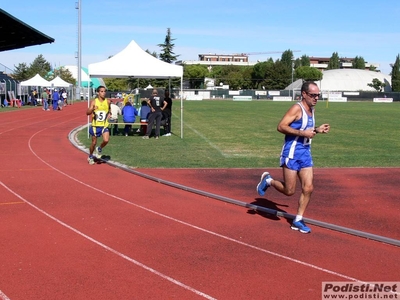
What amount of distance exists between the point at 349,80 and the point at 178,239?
473 ft

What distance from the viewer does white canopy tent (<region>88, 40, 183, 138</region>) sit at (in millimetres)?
20312

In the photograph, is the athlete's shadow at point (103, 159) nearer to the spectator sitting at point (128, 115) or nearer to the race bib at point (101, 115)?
the race bib at point (101, 115)

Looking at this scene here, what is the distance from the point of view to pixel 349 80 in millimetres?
143875

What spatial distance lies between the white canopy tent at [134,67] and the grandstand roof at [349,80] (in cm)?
12438

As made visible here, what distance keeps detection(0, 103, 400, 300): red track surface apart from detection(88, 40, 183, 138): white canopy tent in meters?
9.18

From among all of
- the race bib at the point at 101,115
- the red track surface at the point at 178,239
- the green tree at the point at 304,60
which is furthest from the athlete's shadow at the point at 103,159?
the green tree at the point at 304,60

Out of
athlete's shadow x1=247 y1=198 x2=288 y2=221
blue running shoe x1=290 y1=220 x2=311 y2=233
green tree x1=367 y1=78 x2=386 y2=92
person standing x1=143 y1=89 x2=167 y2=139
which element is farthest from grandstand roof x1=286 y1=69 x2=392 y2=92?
blue running shoe x1=290 y1=220 x2=311 y2=233

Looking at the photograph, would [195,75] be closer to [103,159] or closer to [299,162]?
[103,159]

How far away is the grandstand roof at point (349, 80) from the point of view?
142 m

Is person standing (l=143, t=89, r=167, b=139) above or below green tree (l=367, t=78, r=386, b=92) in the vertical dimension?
below

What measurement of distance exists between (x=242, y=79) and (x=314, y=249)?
146m

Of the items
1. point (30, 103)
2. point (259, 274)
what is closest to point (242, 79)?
point (30, 103)

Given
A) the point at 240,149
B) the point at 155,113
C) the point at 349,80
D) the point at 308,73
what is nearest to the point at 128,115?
the point at 155,113

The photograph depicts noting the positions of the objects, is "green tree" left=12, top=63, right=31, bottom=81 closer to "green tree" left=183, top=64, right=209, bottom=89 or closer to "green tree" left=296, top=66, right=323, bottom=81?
"green tree" left=183, top=64, right=209, bottom=89
